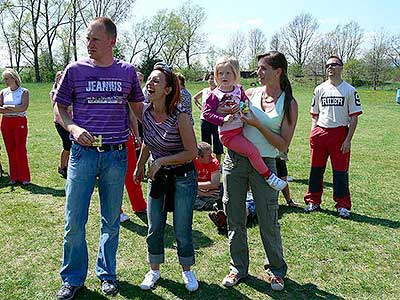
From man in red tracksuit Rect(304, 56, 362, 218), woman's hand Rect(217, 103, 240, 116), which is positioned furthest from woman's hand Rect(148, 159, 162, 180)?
man in red tracksuit Rect(304, 56, 362, 218)

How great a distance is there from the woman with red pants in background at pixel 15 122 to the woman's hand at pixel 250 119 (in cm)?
431

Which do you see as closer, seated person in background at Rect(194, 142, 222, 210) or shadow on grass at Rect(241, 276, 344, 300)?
shadow on grass at Rect(241, 276, 344, 300)

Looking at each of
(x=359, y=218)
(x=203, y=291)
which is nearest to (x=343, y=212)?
(x=359, y=218)

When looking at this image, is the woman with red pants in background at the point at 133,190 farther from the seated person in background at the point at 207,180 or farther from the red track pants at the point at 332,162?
the red track pants at the point at 332,162

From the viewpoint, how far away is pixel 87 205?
3279 millimetres

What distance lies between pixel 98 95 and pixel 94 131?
0.87 feet

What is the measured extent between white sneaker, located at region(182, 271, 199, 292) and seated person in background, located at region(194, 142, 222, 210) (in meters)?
1.94

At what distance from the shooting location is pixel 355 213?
5.56 m

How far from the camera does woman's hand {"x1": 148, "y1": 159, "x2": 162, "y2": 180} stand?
3.24m

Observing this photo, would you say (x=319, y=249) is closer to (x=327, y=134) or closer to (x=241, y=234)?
(x=241, y=234)

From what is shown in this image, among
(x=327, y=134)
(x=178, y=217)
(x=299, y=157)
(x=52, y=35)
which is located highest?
(x=52, y=35)

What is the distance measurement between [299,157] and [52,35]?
132 feet

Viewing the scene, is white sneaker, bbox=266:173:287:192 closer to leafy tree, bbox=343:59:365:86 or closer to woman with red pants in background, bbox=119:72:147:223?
woman with red pants in background, bbox=119:72:147:223

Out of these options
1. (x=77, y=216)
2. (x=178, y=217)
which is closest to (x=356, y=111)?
(x=178, y=217)
